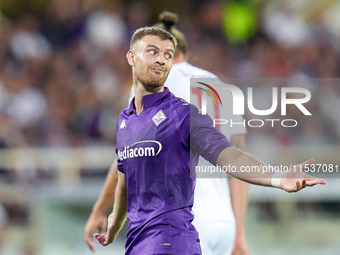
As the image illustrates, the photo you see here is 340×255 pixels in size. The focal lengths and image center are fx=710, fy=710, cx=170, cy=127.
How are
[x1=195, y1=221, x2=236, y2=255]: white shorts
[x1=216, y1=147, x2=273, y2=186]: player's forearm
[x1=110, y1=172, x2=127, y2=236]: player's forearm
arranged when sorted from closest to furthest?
1. [x1=216, y1=147, x2=273, y2=186]: player's forearm
2. [x1=110, y1=172, x2=127, y2=236]: player's forearm
3. [x1=195, y1=221, x2=236, y2=255]: white shorts

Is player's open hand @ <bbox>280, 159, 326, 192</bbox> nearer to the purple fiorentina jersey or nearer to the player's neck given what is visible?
the purple fiorentina jersey

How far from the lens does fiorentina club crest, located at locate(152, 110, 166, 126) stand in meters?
3.69

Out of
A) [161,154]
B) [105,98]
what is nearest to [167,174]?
[161,154]

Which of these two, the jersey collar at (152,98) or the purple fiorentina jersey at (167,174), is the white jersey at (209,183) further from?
the purple fiorentina jersey at (167,174)

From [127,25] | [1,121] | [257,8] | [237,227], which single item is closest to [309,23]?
[257,8]

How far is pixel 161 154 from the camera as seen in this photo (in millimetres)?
3643

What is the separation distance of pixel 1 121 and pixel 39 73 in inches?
53.9

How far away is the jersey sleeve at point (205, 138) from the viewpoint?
3.49 m

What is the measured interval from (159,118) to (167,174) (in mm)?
296

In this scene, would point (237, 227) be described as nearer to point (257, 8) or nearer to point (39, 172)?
point (39, 172)

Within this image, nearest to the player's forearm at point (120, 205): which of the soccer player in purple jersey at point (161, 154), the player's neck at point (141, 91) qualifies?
the soccer player in purple jersey at point (161, 154)

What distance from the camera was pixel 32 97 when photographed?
1038 cm

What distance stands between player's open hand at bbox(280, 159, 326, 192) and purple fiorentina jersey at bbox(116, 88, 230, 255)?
51 cm

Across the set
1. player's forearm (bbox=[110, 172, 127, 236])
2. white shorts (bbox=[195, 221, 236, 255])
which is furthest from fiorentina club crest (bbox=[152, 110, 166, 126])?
white shorts (bbox=[195, 221, 236, 255])
